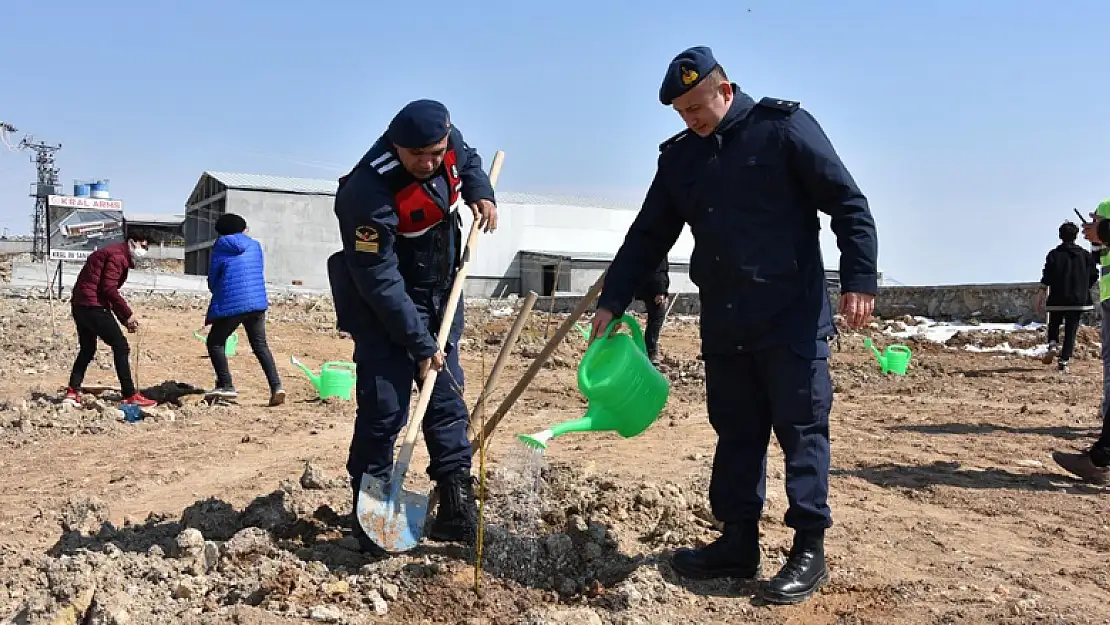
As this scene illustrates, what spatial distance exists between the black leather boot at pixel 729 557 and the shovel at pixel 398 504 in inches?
38.3

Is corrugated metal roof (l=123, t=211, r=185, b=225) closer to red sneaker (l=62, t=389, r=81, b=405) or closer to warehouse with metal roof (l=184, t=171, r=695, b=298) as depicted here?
warehouse with metal roof (l=184, t=171, r=695, b=298)

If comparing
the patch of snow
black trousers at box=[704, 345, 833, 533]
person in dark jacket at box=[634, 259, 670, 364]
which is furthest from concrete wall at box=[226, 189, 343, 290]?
black trousers at box=[704, 345, 833, 533]

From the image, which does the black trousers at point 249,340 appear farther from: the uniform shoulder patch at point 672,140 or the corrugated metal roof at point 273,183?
the corrugated metal roof at point 273,183

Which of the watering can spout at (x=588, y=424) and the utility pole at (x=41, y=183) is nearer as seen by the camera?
the watering can spout at (x=588, y=424)

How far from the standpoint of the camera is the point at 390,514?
11.5ft

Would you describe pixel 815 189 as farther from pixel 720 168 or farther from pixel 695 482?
pixel 695 482

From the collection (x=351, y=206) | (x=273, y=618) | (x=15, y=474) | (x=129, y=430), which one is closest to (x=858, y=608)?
(x=273, y=618)

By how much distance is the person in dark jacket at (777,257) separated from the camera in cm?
311

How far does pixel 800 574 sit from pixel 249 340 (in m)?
5.68

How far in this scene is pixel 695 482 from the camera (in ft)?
15.5

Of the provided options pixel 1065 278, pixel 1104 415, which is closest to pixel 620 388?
pixel 1104 415

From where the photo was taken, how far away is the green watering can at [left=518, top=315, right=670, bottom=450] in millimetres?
3391

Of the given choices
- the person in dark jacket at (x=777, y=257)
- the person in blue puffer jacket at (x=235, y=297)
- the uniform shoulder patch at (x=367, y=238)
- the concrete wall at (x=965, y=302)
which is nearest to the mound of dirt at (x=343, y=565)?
the person in dark jacket at (x=777, y=257)

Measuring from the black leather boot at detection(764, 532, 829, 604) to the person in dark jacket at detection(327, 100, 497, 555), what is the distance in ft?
3.98
